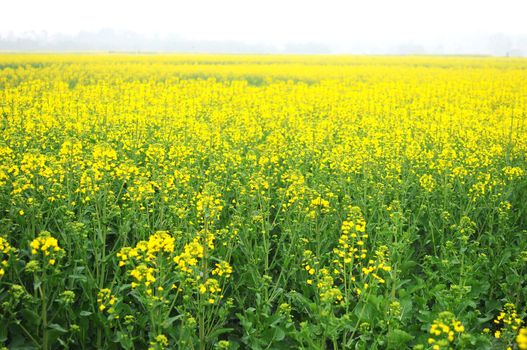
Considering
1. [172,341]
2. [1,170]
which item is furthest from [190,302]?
[1,170]

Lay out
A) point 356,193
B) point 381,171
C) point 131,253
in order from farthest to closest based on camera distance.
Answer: point 381,171 → point 356,193 → point 131,253

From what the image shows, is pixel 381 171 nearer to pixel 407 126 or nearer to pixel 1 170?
pixel 407 126

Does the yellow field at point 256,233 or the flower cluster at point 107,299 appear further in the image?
the yellow field at point 256,233

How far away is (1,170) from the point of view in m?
4.99

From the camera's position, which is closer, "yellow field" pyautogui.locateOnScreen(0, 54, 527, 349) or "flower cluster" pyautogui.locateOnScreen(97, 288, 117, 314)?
"flower cluster" pyautogui.locateOnScreen(97, 288, 117, 314)

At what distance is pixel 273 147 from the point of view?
8117 millimetres

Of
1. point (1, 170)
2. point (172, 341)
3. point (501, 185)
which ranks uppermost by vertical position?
point (1, 170)

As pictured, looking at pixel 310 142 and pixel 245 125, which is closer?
pixel 310 142

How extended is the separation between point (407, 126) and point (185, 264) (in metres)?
7.38

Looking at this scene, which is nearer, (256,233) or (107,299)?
(107,299)

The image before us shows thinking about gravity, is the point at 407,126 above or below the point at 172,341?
above

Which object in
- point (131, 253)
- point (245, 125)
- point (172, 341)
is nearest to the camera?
point (131, 253)

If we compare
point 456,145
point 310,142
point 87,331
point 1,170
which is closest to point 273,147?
point 310,142

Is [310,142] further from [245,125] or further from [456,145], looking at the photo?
[456,145]
